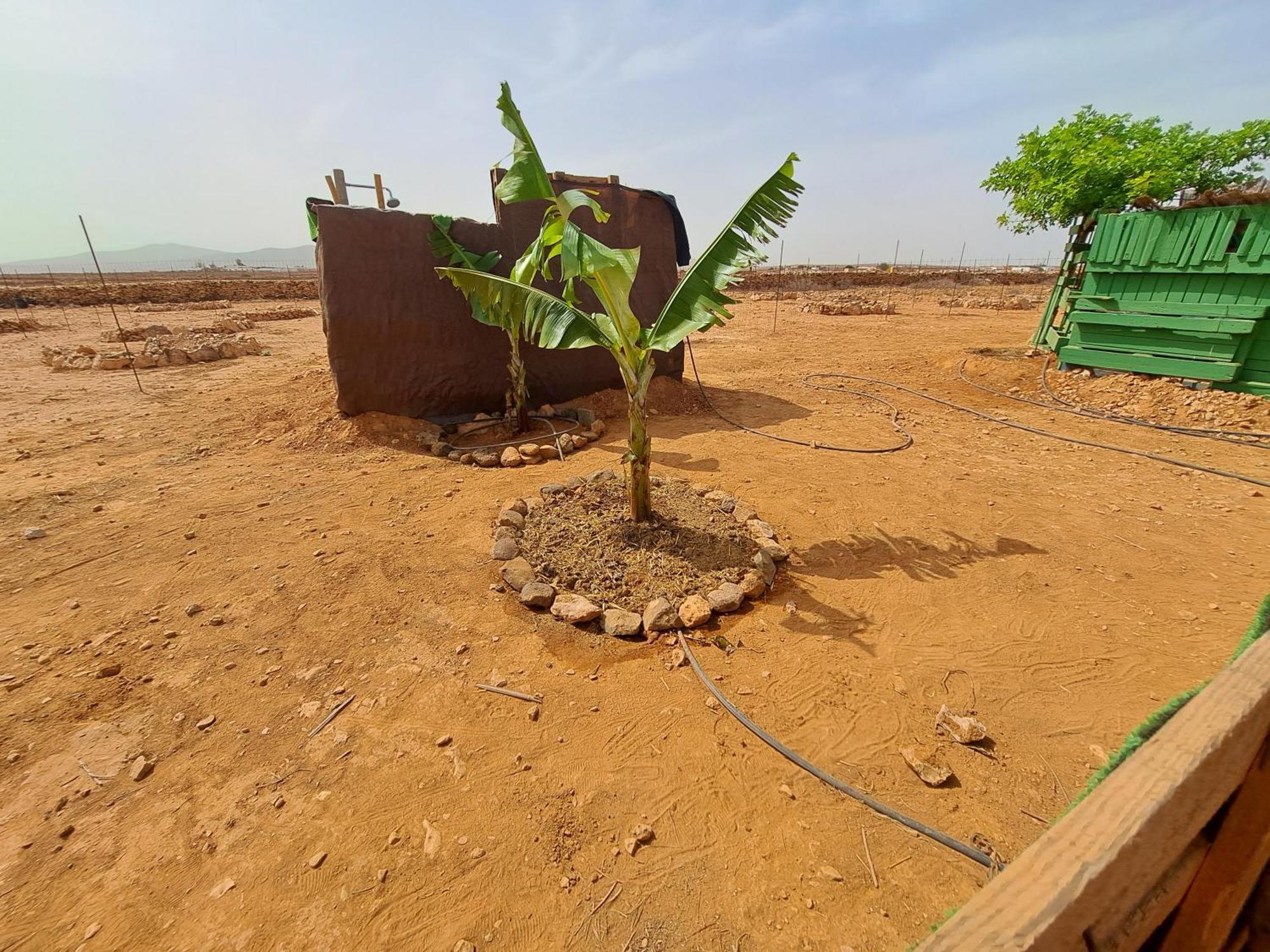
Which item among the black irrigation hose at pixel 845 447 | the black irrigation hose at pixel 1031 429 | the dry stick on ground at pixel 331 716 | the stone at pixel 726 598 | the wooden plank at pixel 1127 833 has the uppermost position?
the wooden plank at pixel 1127 833

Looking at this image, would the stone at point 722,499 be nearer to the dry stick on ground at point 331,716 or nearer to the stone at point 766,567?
the stone at point 766,567

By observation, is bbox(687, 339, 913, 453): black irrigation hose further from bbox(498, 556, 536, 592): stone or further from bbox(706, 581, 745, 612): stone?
bbox(498, 556, 536, 592): stone

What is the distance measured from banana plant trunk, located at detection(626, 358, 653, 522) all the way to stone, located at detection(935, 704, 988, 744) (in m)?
2.41

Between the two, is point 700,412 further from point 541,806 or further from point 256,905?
point 256,905

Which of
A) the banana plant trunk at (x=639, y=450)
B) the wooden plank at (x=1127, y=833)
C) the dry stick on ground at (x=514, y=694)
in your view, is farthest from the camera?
the banana plant trunk at (x=639, y=450)

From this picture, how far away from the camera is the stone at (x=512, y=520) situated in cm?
443

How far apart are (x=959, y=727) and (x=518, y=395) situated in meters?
6.23

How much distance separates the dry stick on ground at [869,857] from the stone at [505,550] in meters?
2.87

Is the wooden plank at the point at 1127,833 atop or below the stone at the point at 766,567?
atop

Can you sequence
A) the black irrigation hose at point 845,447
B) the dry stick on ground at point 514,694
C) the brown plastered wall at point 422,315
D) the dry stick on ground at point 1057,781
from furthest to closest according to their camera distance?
the brown plastered wall at point 422,315, the black irrigation hose at point 845,447, the dry stick on ground at point 514,694, the dry stick on ground at point 1057,781

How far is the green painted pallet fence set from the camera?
7152mm

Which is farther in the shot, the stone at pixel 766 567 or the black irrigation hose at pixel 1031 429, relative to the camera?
the black irrigation hose at pixel 1031 429

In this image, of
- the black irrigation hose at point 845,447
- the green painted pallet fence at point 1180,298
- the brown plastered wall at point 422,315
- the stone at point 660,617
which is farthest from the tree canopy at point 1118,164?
the stone at point 660,617

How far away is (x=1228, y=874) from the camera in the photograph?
29.2 inches
